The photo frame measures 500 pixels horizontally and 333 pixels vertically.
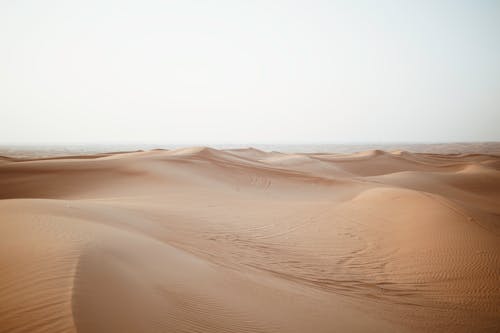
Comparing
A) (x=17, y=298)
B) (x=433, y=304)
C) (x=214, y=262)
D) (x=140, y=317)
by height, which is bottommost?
(x=433, y=304)

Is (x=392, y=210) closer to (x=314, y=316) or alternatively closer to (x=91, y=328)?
(x=314, y=316)

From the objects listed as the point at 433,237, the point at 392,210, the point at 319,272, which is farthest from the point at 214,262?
the point at 392,210

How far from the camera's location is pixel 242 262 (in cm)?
530

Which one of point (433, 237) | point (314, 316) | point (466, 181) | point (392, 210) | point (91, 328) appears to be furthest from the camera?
point (466, 181)

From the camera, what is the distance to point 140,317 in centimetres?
260

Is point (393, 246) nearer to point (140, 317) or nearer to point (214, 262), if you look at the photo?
point (214, 262)

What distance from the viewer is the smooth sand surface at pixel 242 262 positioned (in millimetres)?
2684

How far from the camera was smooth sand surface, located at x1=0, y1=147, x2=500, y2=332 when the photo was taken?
268 cm

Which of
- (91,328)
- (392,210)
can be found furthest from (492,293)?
(91,328)

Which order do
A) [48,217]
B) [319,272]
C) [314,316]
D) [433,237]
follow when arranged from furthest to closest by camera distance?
1. [433,237]
2. [319,272]
3. [48,217]
4. [314,316]

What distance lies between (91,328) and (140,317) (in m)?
0.47

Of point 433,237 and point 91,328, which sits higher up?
point 91,328

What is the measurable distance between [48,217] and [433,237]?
7.68 m

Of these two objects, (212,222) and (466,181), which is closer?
(212,222)
